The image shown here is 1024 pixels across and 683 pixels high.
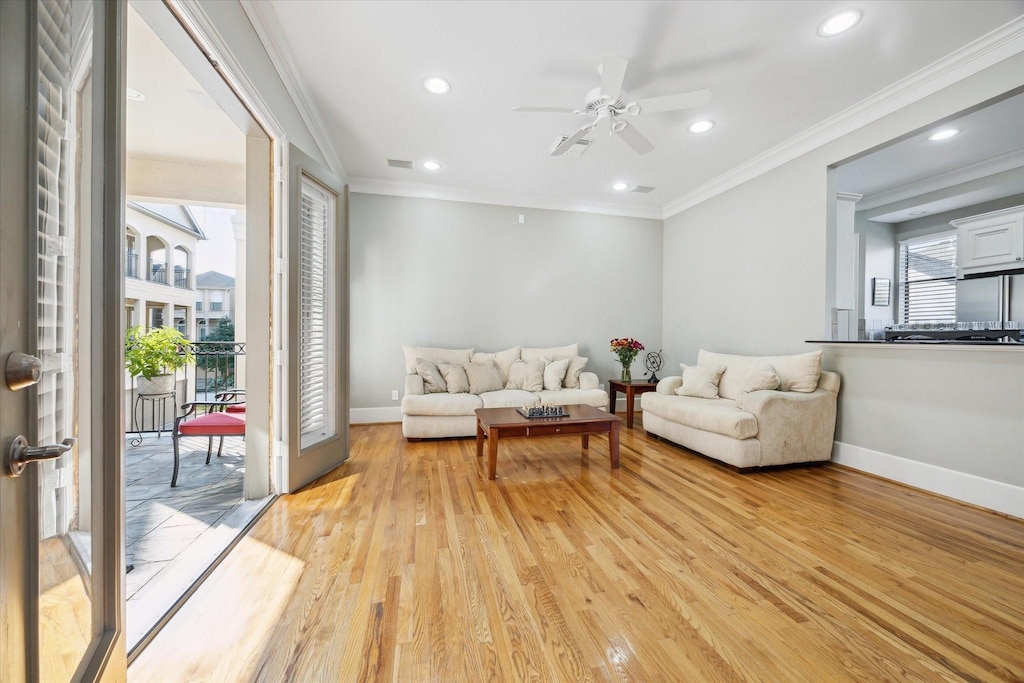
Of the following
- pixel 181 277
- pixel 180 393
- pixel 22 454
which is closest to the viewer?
pixel 22 454

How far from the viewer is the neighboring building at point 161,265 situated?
25.0 feet

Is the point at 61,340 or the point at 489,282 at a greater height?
the point at 489,282

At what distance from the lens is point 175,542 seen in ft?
6.82

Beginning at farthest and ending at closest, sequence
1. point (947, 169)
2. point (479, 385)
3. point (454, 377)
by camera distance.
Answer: point (479, 385) < point (454, 377) < point (947, 169)

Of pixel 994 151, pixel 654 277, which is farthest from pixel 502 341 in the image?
pixel 994 151

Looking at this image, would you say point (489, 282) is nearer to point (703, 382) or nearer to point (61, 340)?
point (703, 382)

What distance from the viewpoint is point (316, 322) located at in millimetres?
3178

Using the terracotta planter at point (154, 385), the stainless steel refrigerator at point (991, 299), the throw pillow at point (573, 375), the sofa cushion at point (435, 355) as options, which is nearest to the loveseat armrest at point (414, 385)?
the sofa cushion at point (435, 355)

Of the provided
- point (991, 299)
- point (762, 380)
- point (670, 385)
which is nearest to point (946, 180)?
point (991, 299)

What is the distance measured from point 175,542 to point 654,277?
5.62 m

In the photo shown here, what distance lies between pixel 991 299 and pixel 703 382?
341 cm

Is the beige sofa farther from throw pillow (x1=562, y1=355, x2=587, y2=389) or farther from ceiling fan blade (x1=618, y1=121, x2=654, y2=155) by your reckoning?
ceiling fan blade (x1=618, y1=121, x2=654, y2=155)

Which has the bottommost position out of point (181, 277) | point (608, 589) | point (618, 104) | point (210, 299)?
point (608, 589)

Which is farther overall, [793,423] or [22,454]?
[793,423]
